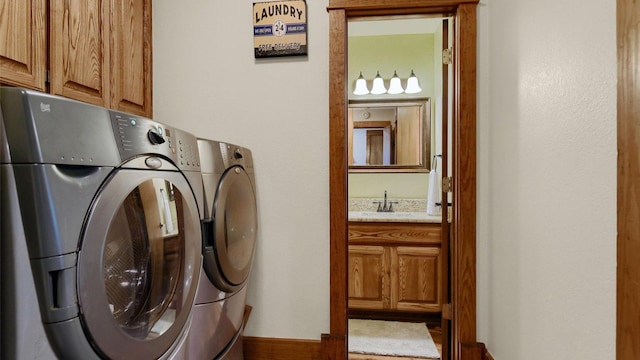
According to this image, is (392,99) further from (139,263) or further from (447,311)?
(139,263)

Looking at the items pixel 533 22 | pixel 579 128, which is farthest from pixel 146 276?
pixel 533 22

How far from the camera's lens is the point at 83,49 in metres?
1.40

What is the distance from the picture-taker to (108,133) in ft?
2.62

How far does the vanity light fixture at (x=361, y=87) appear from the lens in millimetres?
3121

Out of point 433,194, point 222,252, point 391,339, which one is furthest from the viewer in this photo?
point 433,194

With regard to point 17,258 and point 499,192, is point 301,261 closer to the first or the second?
point 499,192

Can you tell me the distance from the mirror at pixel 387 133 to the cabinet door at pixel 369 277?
898mm

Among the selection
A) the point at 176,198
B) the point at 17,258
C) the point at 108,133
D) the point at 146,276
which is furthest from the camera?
the point at 176,198

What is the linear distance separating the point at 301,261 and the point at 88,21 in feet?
5.15

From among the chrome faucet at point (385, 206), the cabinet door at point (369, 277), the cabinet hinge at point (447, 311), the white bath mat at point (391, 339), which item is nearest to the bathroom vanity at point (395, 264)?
the cabinet door at point (369, 277)

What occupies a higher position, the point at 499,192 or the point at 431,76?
the point at 431,76

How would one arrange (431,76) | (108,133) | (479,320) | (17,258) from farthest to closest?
→ (431,76) → (479,320) → (108,133) → (17,258)

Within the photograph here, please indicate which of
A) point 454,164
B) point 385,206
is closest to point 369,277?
point 385,206

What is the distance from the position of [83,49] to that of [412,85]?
2.61m
